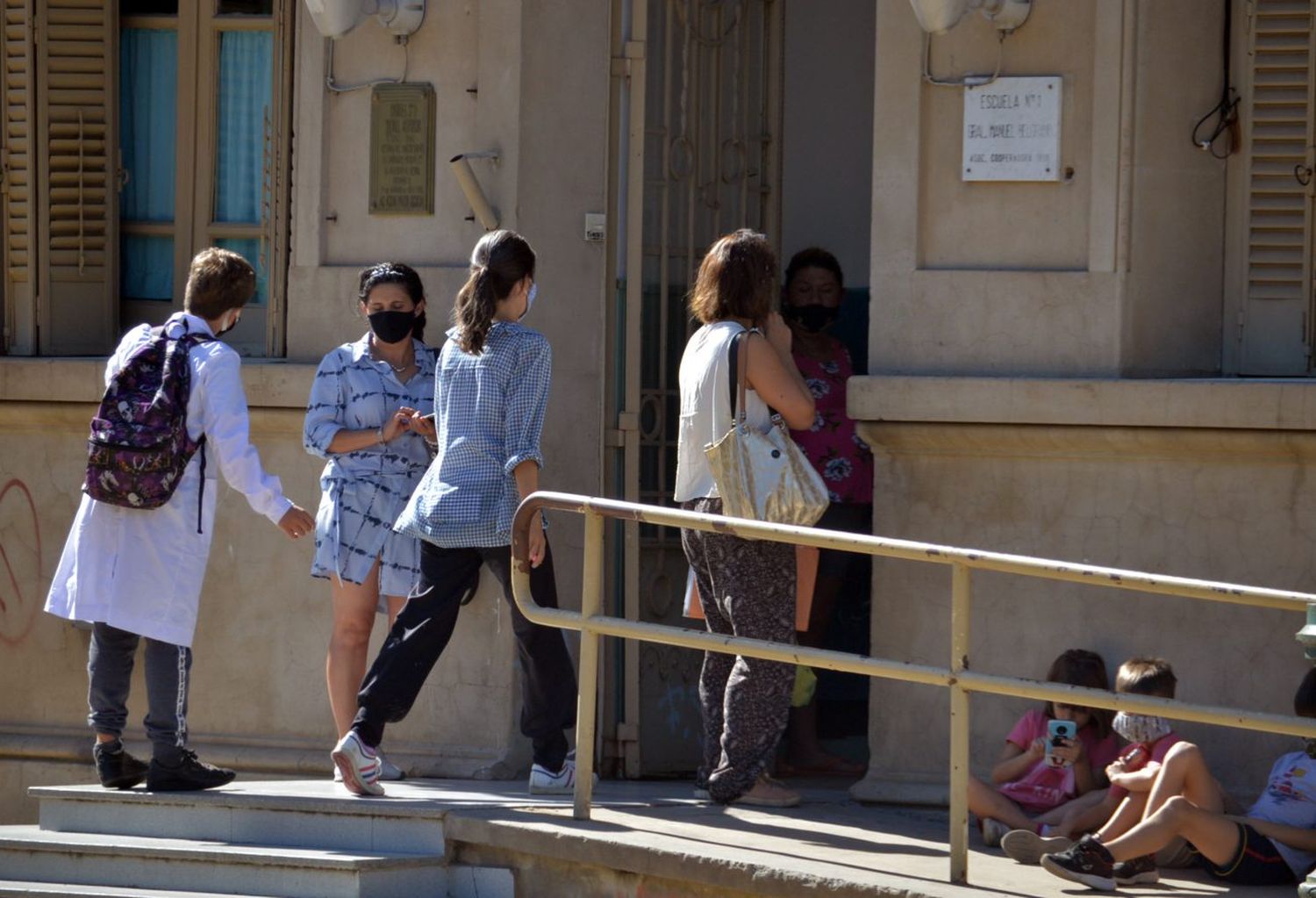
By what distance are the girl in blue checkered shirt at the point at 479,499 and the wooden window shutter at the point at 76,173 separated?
9.12ft

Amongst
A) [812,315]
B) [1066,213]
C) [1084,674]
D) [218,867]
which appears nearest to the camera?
[218,867]

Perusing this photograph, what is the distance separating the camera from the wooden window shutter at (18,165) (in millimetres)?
8672

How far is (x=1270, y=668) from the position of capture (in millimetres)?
6777

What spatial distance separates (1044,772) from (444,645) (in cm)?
193

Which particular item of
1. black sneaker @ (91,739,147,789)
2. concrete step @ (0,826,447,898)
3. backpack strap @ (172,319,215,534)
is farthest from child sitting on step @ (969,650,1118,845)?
black sneaker @ (91,739,147,789)

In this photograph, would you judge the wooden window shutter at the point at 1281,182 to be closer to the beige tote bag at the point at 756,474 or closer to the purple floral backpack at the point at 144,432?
the beige tote bag at the point at 756,474

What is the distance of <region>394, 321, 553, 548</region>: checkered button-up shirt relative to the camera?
6516mm

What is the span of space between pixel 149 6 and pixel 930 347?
3.79m

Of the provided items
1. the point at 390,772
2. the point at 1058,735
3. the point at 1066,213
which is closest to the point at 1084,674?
the point at 1058,735

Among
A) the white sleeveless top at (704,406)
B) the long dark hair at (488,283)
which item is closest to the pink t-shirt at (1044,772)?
the white sleeveless top at (704,406)

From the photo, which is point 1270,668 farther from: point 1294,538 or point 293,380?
point 293,380

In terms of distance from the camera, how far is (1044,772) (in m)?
6.49

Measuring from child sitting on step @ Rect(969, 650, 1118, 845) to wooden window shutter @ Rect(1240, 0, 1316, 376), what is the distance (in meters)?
1.45

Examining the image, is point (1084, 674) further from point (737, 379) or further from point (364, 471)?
point (364, 471)
